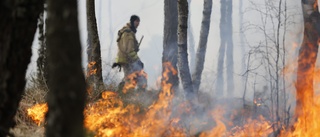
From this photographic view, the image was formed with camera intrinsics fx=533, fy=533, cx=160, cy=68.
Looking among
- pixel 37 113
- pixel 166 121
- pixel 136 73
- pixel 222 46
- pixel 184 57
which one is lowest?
pixel 166 121

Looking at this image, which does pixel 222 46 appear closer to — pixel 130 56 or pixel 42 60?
pixel 130 56

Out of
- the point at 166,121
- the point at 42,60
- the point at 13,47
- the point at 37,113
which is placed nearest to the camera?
the point at 13,47

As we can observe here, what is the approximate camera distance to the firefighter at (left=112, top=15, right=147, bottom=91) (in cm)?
1207

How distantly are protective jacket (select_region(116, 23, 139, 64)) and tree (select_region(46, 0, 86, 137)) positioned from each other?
8850 mm

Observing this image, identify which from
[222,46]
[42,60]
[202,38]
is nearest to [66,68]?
[42,60]

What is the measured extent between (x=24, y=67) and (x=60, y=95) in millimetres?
1039

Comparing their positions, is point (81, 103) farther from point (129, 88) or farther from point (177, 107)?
point (129, 88)

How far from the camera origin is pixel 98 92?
360 inches

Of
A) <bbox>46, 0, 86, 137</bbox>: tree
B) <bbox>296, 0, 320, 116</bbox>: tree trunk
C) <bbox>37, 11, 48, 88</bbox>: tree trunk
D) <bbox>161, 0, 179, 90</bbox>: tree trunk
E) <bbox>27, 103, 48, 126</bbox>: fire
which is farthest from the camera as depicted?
<bbox>161, 0, 179, 90</bbox>: tree trunk

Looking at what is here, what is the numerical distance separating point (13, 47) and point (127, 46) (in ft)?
26.7

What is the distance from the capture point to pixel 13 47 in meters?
3.99

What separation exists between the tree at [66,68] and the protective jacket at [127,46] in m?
8.85

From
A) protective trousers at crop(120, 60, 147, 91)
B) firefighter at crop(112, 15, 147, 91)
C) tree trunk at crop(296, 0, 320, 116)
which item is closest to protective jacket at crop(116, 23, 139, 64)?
firefighter at crop(112, 15, 147, 91)

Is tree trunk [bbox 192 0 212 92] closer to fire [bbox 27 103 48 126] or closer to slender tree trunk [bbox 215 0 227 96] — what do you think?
fire [bbox 27 103 48 126]
